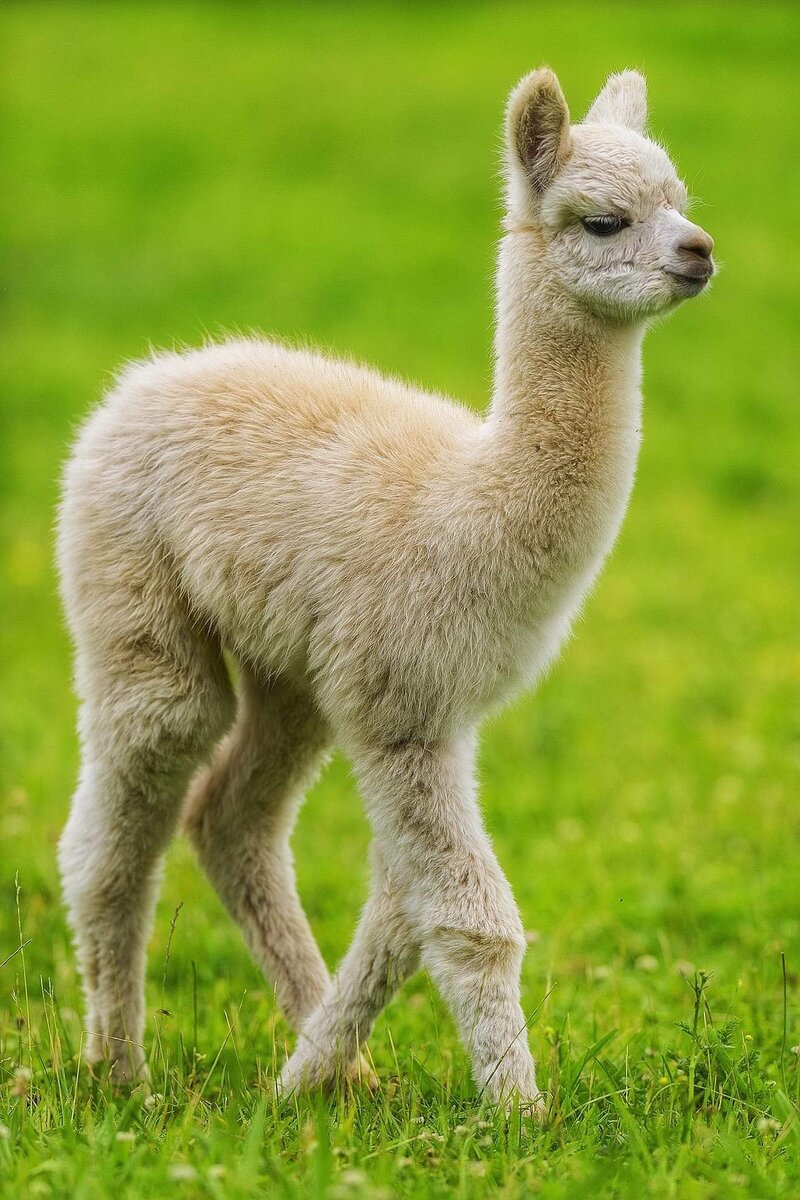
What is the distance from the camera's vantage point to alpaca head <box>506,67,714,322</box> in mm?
3516

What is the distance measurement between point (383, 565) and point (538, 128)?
112cm

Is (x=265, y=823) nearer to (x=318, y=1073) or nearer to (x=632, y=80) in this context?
(x=318, y=1073)

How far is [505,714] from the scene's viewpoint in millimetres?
7637

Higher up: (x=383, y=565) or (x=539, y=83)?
(x=539, y=83)

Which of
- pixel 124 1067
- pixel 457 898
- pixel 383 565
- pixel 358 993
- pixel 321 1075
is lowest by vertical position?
pixel 124 1067

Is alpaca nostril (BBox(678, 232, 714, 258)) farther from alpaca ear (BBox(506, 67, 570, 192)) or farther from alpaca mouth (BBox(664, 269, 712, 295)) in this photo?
alpaca ear (BBox(506, 67, 570, 192))

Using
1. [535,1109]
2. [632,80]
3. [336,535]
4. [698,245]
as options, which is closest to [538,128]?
[698,245]

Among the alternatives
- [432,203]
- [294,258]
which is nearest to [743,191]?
[432,203]

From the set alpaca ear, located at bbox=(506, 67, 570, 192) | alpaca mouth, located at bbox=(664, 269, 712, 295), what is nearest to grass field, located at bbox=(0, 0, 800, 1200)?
alpaca mouth, located at bbox=(664, 269, 712, 295)

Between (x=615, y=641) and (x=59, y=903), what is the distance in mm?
4102

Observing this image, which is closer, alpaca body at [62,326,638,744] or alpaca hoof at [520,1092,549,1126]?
alpaca hoof at [520,1092,549,1126]

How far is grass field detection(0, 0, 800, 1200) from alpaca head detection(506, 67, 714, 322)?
0.48 meters

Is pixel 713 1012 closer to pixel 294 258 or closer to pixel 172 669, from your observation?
pixel 172 669

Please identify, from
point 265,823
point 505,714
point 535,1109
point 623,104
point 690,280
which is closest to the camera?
point 535,1109
